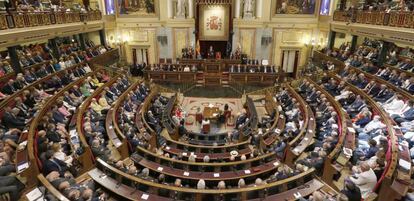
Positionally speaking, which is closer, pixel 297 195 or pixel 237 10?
pixel 297 195

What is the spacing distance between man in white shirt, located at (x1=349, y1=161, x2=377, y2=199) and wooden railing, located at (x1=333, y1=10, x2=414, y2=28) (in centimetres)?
698

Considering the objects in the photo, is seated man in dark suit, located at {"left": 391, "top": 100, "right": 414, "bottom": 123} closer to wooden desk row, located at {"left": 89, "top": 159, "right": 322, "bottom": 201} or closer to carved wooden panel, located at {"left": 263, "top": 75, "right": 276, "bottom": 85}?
wooden desk row, located at {"left": 89, "top": 159, "right": 322, "bottom": 201}

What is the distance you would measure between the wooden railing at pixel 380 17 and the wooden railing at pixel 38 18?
14.3 meters

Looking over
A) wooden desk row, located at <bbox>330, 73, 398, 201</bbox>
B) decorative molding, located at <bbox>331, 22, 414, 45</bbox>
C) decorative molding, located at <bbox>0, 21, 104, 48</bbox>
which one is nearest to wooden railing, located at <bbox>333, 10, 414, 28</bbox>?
decorative molding, located at <bbox>331, 22, 414, 45</bbox>

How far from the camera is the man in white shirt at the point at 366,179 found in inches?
205

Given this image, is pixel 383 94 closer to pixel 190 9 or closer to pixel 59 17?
pixel 190 9

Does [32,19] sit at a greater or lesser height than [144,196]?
greater

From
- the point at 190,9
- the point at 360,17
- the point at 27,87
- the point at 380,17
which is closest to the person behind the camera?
the point at 27,87

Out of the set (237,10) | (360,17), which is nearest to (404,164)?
(360,17)

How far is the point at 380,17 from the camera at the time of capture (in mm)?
11023

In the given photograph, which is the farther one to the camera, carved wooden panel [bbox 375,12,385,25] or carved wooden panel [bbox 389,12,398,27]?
carved wooden panel [bbox 375,12,385,25]

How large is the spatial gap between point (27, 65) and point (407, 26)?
1518cm

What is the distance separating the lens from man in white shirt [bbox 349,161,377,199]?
5219 mm

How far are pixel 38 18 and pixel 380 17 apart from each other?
1450 cm
